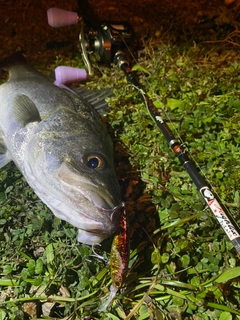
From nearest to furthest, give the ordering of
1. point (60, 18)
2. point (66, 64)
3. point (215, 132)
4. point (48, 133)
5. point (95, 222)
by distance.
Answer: point (95, 222)
point (48, 133)
point (215, 132)
point (60, 18)
point (66, 64)

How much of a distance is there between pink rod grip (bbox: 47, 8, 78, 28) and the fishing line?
24.0 inches

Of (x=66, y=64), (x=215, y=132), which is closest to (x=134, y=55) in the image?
(x=66, y=64)

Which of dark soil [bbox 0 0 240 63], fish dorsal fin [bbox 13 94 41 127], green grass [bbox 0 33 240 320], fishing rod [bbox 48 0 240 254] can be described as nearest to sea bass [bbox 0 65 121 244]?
fish dorsal fin [bbox 13 94 41 127]

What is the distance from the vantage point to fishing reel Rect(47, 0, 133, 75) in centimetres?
378

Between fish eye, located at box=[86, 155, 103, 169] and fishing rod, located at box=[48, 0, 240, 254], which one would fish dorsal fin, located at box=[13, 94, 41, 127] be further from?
fishing rod, located at box=[48, 0, 240, 254]

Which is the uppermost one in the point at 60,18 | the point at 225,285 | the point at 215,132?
the point at 60,18

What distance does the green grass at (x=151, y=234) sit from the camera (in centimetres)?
→ 222

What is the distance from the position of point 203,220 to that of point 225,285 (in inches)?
18.6

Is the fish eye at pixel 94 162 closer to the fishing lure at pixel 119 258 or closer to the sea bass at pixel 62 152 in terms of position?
the sea bass at pixel 62 152

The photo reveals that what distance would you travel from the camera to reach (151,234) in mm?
2551

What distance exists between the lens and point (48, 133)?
247 centimetres

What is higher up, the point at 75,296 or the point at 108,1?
the point at 108,1

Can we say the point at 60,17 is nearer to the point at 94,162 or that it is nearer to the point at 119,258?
the point at 94,162

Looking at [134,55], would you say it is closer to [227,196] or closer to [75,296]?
[227,196]
